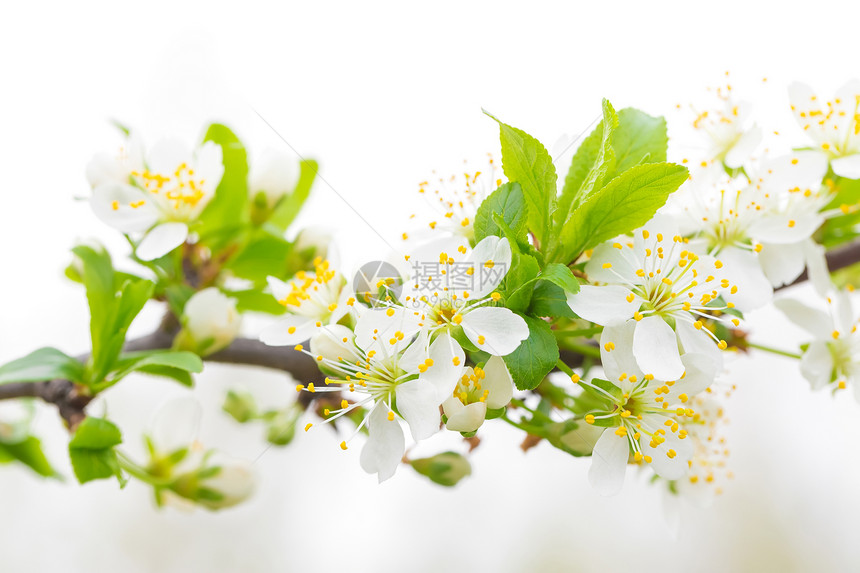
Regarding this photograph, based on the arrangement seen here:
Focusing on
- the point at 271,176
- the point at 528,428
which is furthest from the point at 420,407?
the point at 271,176

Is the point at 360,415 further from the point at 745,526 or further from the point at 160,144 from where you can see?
the point at 745,526

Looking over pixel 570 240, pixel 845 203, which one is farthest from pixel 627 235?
pixel 845 203

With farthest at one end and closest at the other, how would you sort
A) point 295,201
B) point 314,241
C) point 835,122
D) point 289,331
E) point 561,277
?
point 295,201 < point 314,241 < point 835,122 < point 289,331 < point 561,277

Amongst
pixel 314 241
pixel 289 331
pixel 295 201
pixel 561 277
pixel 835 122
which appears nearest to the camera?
pixel 561 277

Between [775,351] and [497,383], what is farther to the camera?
[775,351]

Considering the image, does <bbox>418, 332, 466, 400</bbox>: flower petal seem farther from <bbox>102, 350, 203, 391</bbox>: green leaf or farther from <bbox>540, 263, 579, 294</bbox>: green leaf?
<bbox>102, 350, 203, 391</bbox>: green leaf

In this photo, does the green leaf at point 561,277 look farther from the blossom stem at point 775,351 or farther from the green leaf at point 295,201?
the green leaf at point 295,201

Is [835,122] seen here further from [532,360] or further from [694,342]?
[532,360]
